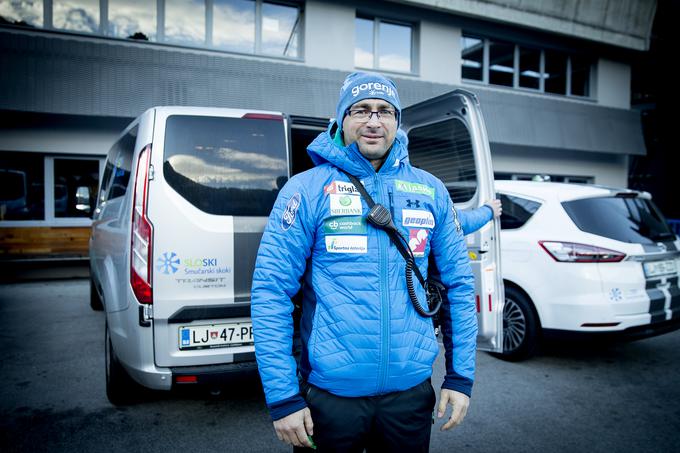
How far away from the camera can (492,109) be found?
43.4 feet

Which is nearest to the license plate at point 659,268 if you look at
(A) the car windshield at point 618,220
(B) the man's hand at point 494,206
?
(A) the car windshield at point 618,220

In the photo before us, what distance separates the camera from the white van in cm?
277

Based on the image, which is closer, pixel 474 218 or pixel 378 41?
pixel 474 218

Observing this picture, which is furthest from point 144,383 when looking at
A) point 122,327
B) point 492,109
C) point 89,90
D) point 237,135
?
point 492,109

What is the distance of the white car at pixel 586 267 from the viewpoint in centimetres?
408

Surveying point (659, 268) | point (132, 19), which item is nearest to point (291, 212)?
point (659, 268)

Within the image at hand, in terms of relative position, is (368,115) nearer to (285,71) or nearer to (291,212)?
(291,212)

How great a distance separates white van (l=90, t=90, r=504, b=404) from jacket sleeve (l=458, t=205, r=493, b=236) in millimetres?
662

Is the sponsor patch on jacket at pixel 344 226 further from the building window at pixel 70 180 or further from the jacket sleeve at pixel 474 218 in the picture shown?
the building window at pixel 70 180

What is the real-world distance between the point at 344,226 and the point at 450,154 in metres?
2.64

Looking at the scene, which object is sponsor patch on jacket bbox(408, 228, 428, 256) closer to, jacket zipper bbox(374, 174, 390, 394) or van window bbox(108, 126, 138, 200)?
jacket zipper bbox(374, 174, 390, 394)

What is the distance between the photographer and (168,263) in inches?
108

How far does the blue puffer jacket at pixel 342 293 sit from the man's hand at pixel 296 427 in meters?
0.02

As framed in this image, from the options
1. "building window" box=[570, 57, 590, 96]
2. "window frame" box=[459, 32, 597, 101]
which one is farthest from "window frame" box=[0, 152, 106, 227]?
"building window" box=[570, 57, 590, 96]
